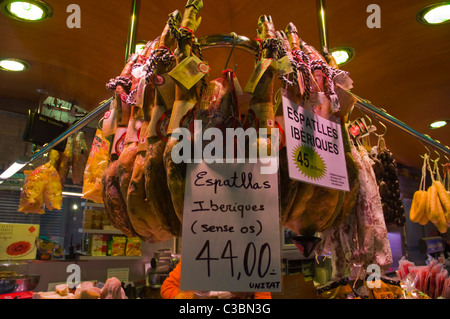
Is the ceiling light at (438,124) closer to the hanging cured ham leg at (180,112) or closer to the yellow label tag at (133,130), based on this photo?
the hanging cured ham leg at (180,112)

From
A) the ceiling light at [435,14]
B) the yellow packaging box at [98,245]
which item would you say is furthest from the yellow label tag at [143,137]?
the yellow packaging box at [98,245]

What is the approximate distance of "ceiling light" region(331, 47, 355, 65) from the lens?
101 inches

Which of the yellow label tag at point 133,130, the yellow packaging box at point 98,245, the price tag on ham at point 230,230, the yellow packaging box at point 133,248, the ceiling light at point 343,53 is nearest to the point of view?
the price tag on ham at point 230,230

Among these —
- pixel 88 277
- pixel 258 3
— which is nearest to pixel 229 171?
pixel 258 3

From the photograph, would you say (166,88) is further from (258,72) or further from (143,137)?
(258,72)

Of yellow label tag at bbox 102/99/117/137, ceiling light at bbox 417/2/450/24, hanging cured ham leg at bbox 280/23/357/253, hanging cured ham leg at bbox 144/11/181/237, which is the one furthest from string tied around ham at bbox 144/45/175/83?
ceiling light at bbox 417/2/450/24

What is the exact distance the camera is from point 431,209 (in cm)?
313

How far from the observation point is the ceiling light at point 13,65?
2838mm

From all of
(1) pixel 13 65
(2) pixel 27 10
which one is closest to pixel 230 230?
(2) pixel 27 10

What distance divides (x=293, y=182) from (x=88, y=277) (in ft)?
13.7

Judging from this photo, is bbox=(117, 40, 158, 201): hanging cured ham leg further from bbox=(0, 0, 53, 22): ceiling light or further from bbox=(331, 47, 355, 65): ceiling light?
bbox=(331, 47, 355, 65): ceiling light

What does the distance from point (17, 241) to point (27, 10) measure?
8.81 ft

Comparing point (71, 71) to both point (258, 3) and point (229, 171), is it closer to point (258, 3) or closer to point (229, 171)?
point (258, 3)

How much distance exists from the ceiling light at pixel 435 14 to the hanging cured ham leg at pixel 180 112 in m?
1.95
